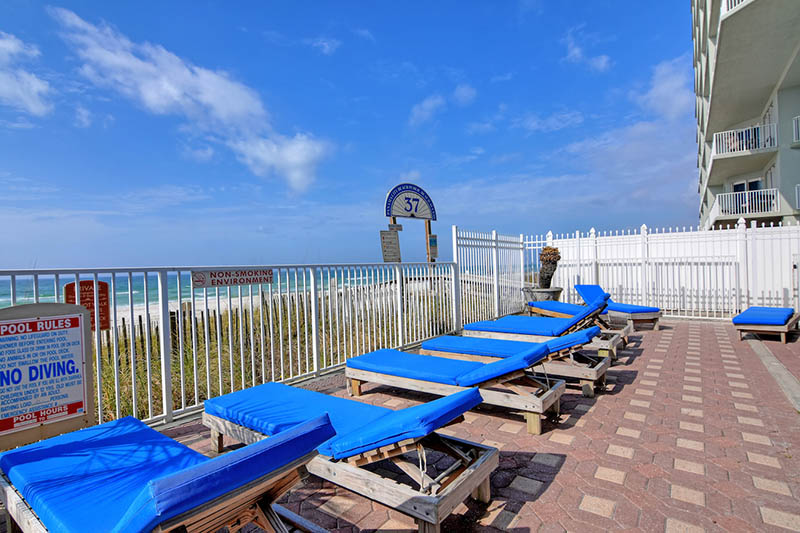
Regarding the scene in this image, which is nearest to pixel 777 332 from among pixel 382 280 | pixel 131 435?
pixel 382 280

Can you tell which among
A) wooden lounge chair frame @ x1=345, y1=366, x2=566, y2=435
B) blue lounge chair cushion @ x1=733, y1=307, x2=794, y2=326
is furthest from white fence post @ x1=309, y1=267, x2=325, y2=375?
blue lounge chair cushion @ x1=733, y1=307, x2=794, y2=326

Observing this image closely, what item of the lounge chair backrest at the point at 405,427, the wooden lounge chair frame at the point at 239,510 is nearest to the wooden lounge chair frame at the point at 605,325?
the lounge chair backrest at the point at 405,427

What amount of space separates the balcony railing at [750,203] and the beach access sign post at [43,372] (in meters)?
22.6

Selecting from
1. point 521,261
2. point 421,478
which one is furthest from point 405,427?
point 521,261

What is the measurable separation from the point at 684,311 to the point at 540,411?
33.5 ft

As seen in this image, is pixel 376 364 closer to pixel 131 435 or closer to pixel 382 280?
pixel 382 280

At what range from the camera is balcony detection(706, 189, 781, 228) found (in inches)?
647

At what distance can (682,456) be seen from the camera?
117 inches

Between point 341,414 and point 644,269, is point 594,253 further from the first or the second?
point 341,414

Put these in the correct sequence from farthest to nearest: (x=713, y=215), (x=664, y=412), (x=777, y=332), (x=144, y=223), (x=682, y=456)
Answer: (x=144, y=223)
(x=713, y=215)
(x=777, y=332)
(x=664, y=412)
(x=682, y=456)

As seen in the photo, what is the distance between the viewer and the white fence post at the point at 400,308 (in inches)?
261

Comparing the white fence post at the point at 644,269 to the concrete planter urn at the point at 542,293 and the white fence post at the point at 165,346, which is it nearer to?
the concrete planter urn at the point at 542,293

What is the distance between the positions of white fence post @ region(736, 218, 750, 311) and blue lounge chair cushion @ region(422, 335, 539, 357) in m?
8.65

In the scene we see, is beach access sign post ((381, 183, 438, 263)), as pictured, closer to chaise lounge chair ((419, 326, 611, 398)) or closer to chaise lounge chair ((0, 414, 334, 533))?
chaise lounge chair ((419, 326, 611, 398))
